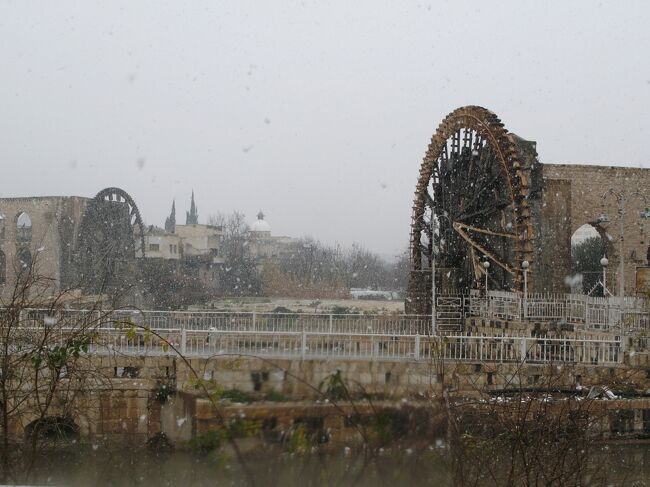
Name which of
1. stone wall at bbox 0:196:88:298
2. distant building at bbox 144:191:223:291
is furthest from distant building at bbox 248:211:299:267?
stone wall at bbox 0:196:88:298

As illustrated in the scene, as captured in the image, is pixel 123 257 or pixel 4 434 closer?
pixel 4 434

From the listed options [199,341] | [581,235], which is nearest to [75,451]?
[199,341]

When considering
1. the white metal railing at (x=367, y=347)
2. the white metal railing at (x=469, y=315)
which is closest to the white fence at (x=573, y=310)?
the white metal railing at (x=469, y=315)

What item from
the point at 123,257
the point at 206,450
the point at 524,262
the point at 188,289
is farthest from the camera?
the point at 188,289

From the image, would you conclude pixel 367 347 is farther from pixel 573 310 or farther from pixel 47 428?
pixel 47 428

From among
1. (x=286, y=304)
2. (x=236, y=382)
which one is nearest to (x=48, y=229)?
(x=286, y=304)

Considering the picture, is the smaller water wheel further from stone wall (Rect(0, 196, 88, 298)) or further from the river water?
the river water

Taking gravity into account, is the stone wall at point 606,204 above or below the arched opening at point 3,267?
above

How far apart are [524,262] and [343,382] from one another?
9.63 m

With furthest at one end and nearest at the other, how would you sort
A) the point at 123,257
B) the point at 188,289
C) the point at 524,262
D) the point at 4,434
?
the point at 188,289, the point at 123,257, the point at 524,262, the point at 4,434

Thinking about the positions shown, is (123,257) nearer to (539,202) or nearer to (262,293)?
(262,293)

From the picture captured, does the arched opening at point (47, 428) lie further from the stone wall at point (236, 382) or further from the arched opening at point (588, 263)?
the arched opening at point (588, 263)

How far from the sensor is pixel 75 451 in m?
10.4

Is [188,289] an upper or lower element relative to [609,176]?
lower
